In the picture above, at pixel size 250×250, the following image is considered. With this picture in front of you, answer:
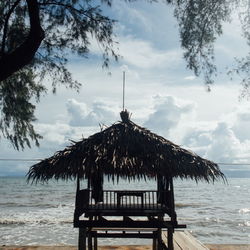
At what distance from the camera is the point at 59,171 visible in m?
8.94

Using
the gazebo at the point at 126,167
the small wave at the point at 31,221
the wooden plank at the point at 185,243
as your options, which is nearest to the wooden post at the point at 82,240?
the gazebo at the point at 126,167

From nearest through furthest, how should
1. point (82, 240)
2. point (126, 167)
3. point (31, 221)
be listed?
point (82, 240) → point (126, 167) → point (31, 221)

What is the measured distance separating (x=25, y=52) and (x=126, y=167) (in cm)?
356

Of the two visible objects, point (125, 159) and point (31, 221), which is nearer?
point (125, 159)

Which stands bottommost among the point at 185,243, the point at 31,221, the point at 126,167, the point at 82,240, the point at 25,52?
the point at 31,221

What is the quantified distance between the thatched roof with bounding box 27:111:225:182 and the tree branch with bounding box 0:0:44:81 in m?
2.69

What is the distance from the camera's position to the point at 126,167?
8.70 meters

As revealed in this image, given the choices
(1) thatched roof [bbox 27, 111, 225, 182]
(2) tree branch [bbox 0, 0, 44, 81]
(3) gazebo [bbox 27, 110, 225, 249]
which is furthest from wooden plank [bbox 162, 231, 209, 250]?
(2) tree branch [bbox 0, 0, 44, 81]

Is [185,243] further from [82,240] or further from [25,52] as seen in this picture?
[25,52]

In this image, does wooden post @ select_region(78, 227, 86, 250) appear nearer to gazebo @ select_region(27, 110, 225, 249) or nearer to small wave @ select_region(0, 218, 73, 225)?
gazebo @ select_region(27, 110, 225, 249)

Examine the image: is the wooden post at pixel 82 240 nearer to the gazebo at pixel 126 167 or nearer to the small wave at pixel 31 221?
the gazebo at pixel 126 167

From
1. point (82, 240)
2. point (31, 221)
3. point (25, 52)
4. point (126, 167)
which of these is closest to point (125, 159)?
point (126, 167)

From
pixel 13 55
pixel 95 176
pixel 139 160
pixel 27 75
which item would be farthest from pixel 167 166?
pixel 27 75

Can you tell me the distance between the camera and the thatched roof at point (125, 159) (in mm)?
8727
